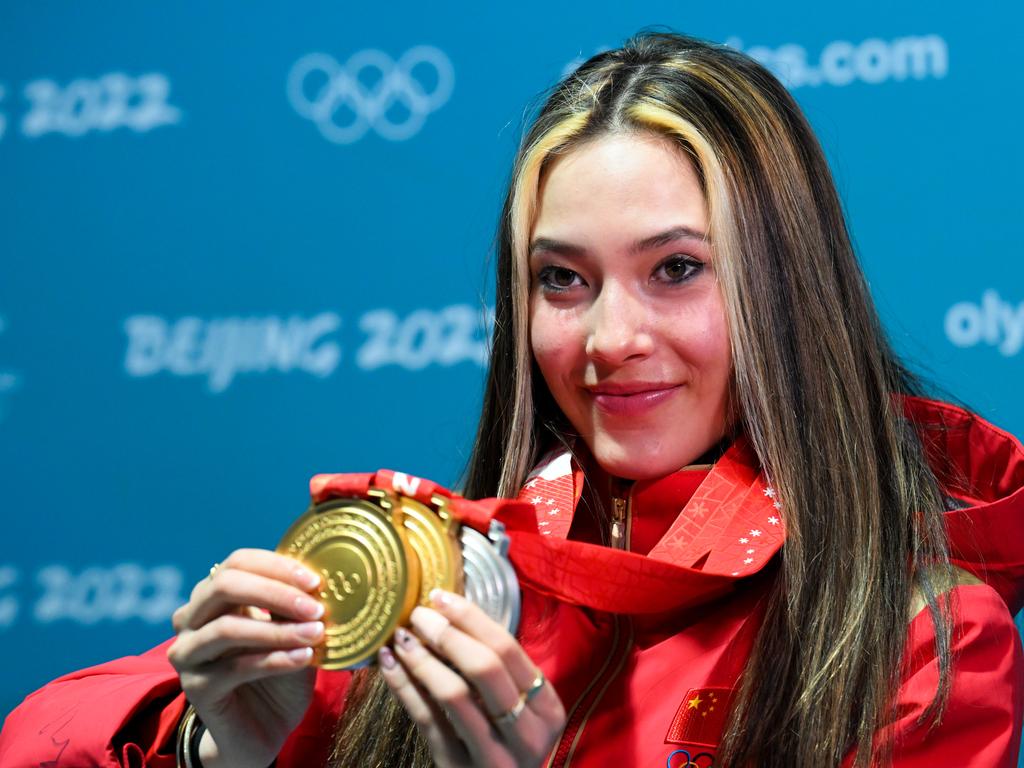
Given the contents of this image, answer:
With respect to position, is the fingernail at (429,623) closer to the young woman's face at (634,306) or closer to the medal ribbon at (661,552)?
the medal ribbon at (661,552)

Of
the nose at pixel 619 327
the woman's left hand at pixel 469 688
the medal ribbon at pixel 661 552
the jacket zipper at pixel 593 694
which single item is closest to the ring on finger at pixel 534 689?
the woman's left hand at pixel 469 688

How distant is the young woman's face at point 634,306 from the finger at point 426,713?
36 centimetres

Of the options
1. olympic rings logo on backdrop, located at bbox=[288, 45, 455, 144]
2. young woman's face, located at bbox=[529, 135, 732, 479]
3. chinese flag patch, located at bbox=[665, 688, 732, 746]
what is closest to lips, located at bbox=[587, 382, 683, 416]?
young woman's face, located at bbox=[529, 135, 732, 479]

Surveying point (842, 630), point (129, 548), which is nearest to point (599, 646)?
point (842, 630)

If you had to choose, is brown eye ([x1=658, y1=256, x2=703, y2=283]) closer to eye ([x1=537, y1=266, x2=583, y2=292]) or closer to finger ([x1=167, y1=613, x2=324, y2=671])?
eye ([x1=537, y1=266, x2=583, y2=292])

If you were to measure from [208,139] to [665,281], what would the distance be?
927 mm

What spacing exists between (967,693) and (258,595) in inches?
22.3

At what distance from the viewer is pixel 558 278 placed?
47.8 inches

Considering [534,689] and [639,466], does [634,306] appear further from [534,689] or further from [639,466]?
[534,689]

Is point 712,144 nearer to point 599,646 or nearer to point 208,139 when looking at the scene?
point 599,646

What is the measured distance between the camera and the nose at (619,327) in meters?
1.13

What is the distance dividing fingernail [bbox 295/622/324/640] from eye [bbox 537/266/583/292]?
44 centimetres

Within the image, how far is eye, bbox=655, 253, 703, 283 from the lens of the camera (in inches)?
45.5

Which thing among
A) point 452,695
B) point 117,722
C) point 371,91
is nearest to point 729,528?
point 452,695
